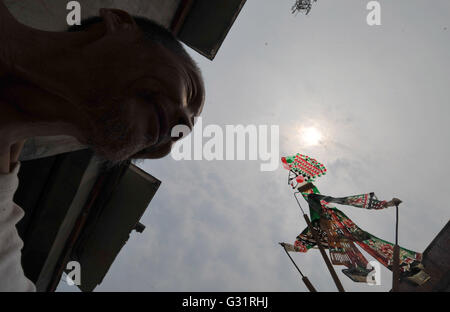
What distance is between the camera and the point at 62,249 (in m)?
4.25

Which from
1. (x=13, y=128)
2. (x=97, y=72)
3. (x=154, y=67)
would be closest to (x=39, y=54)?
(x=97, y=72)

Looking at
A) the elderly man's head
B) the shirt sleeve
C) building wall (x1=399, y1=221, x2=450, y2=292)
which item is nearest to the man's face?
the elderly man's head

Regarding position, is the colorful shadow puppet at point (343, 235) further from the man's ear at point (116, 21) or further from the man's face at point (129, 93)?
the man's ear at point (116, 21)

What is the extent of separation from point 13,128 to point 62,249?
3861 millimetres

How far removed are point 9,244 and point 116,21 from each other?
6.22 ft

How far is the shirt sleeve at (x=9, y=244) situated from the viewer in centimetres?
157

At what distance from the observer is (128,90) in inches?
50.9

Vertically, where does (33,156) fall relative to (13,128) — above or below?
below

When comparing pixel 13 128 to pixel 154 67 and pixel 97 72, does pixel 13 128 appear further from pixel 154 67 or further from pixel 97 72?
pixel 154 67

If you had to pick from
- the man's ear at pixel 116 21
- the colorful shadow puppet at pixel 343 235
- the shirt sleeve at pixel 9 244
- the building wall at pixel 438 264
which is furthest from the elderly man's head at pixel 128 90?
the building wall at pixel 438 264

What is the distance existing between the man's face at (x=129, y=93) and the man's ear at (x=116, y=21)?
28mm

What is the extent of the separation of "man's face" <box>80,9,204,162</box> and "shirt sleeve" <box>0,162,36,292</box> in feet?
3.11

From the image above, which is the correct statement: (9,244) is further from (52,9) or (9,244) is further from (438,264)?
(438,264)
